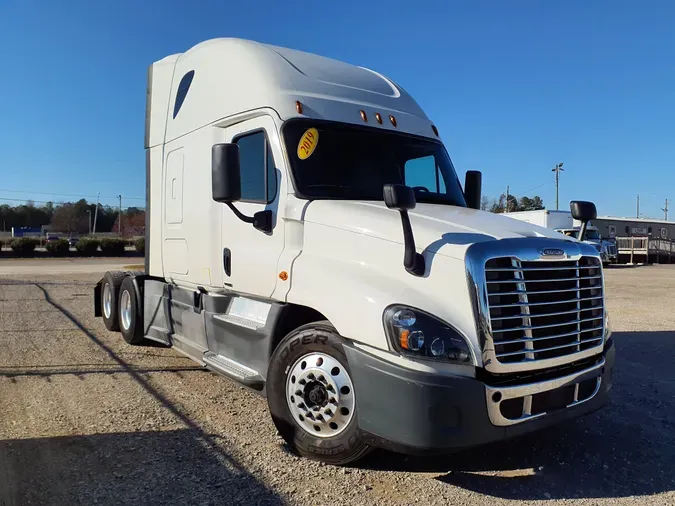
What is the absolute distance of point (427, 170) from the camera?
5.21 meters

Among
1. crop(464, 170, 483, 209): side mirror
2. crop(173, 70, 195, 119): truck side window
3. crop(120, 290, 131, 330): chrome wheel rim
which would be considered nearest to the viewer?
crop(464, 170, 483, 209): side mirror

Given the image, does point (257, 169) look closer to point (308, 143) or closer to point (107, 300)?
point (308, 143)

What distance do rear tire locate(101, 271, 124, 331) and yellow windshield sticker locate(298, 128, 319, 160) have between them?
497 cm

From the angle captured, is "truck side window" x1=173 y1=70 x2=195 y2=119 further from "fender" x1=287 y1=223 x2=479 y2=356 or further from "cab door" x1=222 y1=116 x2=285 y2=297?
"fender" x1=287 y1=223 x2=479 y2=356

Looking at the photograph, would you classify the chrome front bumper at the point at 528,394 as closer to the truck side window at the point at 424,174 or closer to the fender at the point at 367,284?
the fender at the point at 367,284

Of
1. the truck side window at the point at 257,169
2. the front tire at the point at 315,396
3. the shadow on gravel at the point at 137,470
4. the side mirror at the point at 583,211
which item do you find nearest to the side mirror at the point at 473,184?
the side mirror at the point at 583,211

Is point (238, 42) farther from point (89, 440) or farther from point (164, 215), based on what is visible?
point (89, 440)

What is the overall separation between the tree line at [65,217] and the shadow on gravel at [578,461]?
88.3 metres

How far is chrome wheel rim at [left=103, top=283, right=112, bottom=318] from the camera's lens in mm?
8375

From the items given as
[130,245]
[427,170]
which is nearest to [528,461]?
[427,170]

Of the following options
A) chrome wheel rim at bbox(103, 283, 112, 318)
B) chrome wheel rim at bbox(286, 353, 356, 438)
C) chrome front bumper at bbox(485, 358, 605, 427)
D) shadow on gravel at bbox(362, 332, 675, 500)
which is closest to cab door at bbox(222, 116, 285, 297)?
chrome wheel rim at bbox(286, 353, 356, 438)

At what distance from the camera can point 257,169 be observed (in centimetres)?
475

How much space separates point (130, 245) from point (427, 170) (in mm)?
46715

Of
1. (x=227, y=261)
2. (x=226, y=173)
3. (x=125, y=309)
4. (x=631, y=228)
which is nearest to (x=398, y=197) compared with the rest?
(x=226, y=173)
